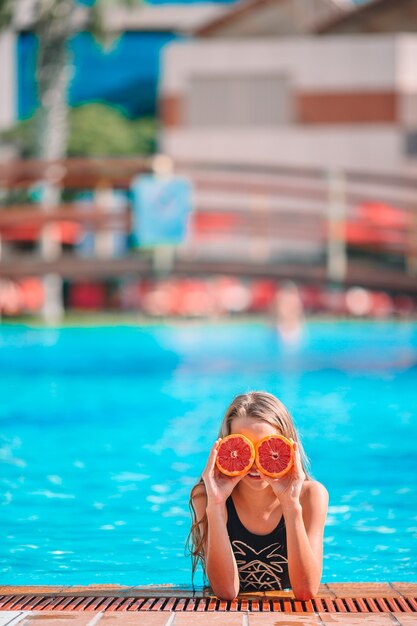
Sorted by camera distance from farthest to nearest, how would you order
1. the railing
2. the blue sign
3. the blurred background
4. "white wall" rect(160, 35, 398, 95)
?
1. "white wall" rect(160, 35, 398, 95)
2. the blue sign
3. the railing
4. the blurred background

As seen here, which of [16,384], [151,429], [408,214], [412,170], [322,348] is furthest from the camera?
[412,170]

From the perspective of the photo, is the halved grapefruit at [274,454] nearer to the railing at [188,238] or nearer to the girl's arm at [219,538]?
the girl's arm at [219,538]

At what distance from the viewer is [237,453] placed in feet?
11.6

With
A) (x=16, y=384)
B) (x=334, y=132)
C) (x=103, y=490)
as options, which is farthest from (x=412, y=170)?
(x=103, y=490)

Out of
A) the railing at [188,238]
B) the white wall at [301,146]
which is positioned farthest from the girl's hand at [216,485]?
the white wall at [301,146]

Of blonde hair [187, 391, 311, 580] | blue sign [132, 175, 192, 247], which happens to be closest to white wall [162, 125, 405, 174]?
blue sign [132, 175, 192, 247]

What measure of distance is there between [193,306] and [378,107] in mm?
9778

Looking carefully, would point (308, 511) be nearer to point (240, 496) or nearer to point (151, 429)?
point (240, 496)

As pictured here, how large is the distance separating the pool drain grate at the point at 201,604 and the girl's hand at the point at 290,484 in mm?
284

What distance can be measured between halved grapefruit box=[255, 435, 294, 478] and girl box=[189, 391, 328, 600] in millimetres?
35

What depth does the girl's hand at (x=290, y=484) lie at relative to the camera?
11.7 feet

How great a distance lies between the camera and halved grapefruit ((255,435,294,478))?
3.52 meters

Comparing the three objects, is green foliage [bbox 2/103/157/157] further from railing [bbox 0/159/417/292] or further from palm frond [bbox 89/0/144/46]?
palm frond [bbox 89/0/144/46]

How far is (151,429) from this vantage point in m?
9.11
